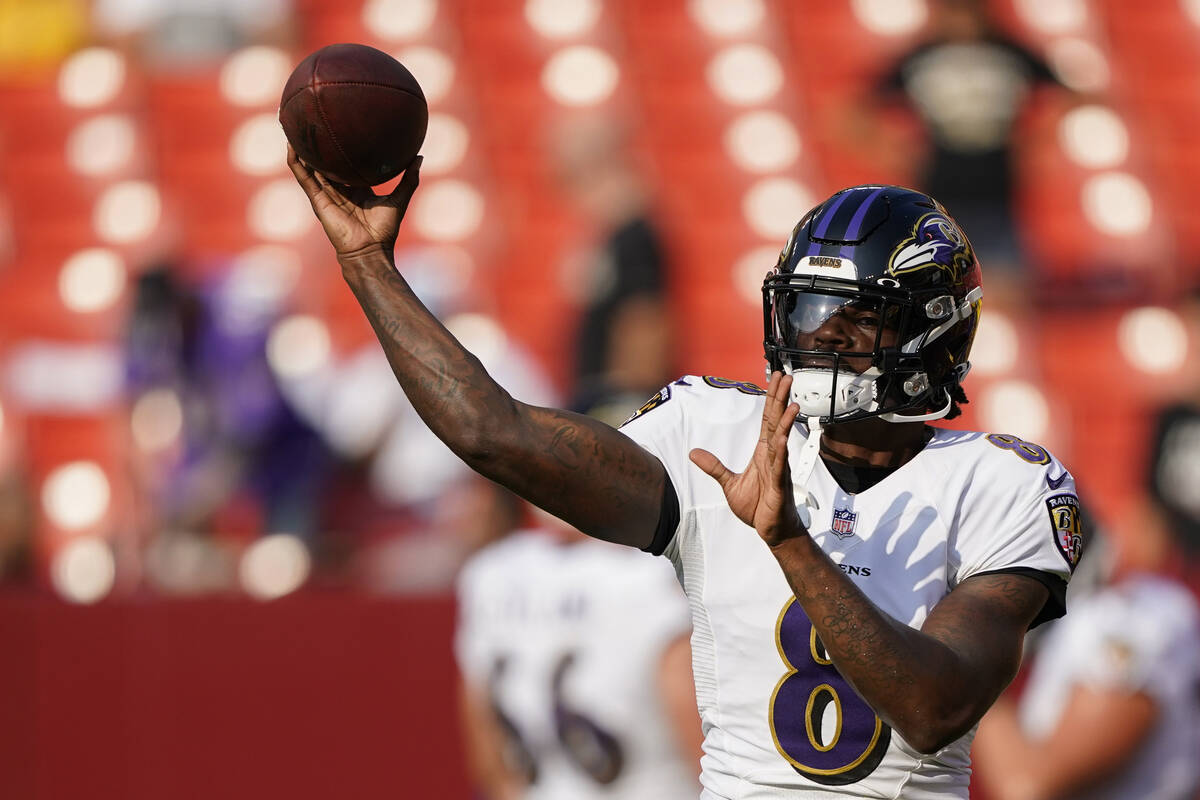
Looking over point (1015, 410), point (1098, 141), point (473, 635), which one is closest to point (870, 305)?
point (473, 635)

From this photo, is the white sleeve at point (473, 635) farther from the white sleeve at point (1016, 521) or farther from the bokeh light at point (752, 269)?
the bokeh light at point (752, 269)

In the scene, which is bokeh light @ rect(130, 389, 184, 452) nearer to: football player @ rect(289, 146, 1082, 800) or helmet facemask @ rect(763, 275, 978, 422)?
football player @ rect(289, 146, 1082, 800)

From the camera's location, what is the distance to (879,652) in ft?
6.60

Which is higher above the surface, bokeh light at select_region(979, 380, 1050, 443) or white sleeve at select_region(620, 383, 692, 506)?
white sleeve at select_region(620, 383, 692, 506)

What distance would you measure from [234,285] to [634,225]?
74.3 inches

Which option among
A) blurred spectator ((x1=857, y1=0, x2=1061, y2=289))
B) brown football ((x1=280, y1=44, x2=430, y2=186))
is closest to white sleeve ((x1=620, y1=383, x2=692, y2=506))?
brown football ((x1=280, y1=44, x2=430, y2=186))

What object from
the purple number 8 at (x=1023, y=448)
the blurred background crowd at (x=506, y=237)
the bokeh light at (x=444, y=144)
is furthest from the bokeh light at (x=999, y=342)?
the purple number 8 at (x=1023, y=448)

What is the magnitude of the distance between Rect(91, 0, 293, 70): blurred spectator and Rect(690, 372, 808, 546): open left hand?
7634 mm

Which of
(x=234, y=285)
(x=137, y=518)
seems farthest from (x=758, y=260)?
(x=137, y=518)

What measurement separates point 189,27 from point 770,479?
7971 millimetres

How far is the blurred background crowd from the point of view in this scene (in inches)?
256

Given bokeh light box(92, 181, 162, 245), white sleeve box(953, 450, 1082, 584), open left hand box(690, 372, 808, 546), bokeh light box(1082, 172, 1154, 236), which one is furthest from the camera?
bokeh light box(1082, 172, 1154, 236)

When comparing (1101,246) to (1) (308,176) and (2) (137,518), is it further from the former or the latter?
(1) (308,176)

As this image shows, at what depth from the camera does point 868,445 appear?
250cm
